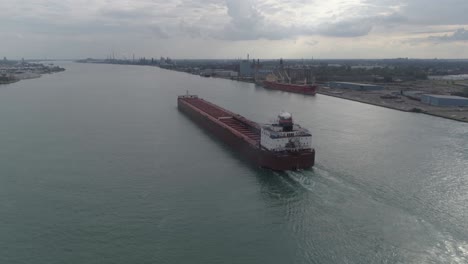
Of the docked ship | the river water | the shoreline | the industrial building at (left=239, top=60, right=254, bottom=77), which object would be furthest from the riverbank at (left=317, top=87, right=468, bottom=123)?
the industrial building at (left=239, top=60, right=254, bottom=77)

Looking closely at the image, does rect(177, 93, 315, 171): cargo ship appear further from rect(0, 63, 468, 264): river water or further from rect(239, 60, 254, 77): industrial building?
rect(239, 60, 254, 77): industrial building

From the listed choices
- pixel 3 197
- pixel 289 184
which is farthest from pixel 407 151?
pixel 3 197

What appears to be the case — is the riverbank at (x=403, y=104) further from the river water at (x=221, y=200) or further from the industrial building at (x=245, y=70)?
the industrial building at (x=245, y=70)

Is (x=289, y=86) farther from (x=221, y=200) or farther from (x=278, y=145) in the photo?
(x=221, y=200)

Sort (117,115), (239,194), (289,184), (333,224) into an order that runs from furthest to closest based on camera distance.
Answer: (117,115), (289,184), (239,194), (333,224)

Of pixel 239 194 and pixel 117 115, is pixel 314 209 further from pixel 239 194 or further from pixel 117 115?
pixel 117 115
